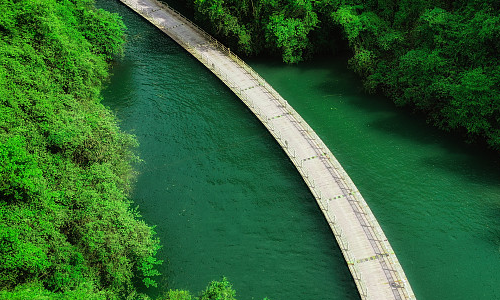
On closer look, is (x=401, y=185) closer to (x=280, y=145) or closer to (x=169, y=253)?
(x=280, y=145)

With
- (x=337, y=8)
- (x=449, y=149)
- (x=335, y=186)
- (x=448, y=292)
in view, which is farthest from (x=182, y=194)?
(x=337, y=8)

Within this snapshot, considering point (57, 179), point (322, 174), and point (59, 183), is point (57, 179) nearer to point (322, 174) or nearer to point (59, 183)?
point (59, 183)

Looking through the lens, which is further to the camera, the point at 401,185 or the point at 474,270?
the point at 401,185

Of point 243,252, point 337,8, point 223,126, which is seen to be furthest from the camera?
point 337,8

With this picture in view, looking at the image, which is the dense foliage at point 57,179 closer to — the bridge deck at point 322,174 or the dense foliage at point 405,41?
the bridge deck at point 322,174

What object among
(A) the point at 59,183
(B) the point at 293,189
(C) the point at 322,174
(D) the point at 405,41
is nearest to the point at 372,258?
(C) the point at 322,174

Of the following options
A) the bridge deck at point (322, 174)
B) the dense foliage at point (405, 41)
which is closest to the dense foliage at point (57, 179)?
the bridge deck at point (322, 174)

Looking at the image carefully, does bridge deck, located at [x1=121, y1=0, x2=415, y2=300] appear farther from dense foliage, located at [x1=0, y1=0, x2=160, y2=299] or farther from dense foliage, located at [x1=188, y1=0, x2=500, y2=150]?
dense foliage, located at [x1=0, y1=0, x2=160, y2=299]
